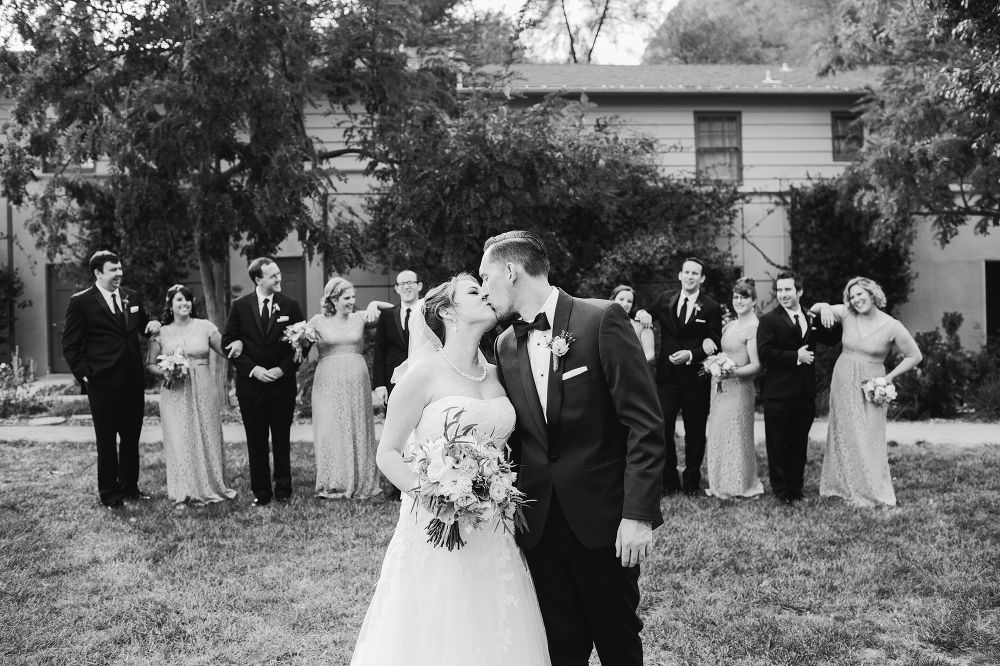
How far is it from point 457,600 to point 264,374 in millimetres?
5108

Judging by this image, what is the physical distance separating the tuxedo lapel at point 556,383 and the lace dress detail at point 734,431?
530 centimetres

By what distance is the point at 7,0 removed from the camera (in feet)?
43.0

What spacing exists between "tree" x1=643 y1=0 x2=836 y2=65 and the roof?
9151 mm

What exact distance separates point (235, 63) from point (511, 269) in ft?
30.7

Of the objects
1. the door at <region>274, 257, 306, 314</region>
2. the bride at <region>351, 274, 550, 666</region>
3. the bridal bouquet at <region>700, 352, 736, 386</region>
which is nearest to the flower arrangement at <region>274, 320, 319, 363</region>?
the bridal bouquet at <region>700, 352, 736, 386</region>

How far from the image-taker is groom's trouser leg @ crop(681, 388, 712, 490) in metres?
8.78

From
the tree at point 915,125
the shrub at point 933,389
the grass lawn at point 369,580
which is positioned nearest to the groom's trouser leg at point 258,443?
the grass lawn at point 369,580

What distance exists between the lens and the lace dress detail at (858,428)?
822 centimetres

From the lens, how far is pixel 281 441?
855 centimetres

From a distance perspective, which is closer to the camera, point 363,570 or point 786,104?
point 363,570

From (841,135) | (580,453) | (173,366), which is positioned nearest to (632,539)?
(580,453)

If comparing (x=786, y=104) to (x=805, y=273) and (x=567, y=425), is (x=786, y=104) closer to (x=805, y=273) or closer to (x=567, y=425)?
(x=805, y=273)

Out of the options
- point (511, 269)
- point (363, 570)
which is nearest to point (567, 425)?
point (511, 269)

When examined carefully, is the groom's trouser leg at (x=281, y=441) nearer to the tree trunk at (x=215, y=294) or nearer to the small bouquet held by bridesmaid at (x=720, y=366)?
the small bouquet held by bridesmaid at (x=720, y=366)
